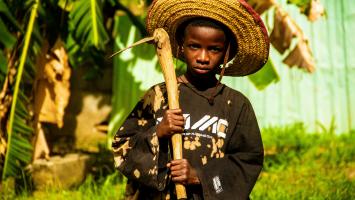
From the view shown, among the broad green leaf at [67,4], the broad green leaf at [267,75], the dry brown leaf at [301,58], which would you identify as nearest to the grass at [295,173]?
the broad green leaf at [267,75]

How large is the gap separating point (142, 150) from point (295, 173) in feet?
10.2

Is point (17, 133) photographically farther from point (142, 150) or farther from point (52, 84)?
point (142, 150)

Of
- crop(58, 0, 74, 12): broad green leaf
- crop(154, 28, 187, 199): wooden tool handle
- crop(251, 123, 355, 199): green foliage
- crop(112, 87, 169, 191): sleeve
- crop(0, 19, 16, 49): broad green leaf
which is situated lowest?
crop(251, 123, 355, 199): green foliage

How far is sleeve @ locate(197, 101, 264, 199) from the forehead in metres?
0.33

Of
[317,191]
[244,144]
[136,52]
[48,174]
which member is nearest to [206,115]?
[244,144]

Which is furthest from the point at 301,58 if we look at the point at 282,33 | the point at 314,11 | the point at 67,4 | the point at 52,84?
the point at 52,84

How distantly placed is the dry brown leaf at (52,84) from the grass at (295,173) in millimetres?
649

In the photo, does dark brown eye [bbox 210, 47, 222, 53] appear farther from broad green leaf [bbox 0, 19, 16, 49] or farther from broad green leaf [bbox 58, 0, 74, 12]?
broad green leaf [bbox 58, 0, 74, 12]

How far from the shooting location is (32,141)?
16.1 ft

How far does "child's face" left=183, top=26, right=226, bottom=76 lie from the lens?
249cm

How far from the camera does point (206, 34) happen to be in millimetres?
2488

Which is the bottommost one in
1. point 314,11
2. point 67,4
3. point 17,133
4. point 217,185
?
point 217,185

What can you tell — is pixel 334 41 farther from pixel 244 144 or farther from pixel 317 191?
pixel 244 144

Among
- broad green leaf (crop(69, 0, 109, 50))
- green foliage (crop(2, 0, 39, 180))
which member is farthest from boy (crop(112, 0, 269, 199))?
broad green leaf (crop(69, 0, 109, 50))
